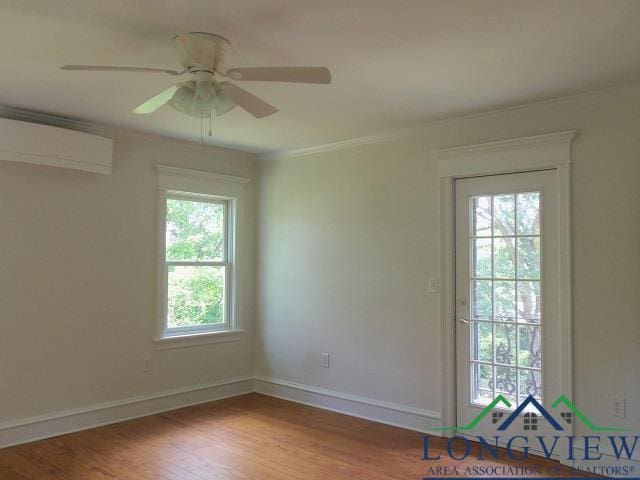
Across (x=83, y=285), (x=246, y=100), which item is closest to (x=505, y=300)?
(x=246, y=100)

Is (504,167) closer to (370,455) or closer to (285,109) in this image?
(285,109)

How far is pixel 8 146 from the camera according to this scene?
145 inches

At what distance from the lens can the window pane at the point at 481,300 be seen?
3.89m

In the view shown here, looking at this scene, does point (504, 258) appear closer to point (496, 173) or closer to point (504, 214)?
point (504, 214)

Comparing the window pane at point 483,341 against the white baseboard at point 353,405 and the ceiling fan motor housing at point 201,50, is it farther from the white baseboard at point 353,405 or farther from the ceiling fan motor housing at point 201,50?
the ceiling fan motor housing at point 201,50

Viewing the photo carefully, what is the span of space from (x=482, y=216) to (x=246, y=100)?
2128mm

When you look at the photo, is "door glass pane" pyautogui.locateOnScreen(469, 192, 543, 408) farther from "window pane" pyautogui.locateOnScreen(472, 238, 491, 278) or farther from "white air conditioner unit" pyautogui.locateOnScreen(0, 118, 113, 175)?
"white air conditioner unit" pyautogui.locateOnScreen(0, 118, 113, 175)

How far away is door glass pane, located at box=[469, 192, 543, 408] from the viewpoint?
146 inches

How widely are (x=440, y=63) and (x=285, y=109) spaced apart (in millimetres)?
1254

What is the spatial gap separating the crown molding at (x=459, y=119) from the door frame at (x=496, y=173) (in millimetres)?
211

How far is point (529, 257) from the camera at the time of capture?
372cm

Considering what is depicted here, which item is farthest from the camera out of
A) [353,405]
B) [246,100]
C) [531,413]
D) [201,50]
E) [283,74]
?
[353,405]

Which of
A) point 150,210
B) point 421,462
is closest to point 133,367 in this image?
point 150,210

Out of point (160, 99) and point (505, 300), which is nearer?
point (160, 99)
